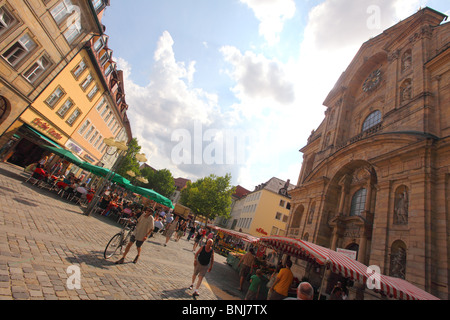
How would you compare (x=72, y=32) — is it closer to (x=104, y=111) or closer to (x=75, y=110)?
(x=75, y=110)

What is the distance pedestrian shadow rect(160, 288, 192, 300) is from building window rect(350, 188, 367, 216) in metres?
13.0

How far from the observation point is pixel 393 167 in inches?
445

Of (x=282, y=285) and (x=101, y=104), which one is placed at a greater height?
(x=101, y=104)

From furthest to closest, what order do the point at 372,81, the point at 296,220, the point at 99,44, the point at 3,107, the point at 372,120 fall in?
the point at 99,44, the point at 296,220, the point at 372,81, the point at 372,120, the point at 3,107

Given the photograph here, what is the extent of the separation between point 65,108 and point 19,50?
23.2 ft

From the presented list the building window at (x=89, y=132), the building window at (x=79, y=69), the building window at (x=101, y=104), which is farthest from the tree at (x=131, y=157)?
the building window at (x=79, y=69)

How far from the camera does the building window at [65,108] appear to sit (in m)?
20.3

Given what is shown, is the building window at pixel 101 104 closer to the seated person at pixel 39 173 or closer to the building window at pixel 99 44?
the building window at pixel 99 44

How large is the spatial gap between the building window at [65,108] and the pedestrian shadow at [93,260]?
64.4 feet

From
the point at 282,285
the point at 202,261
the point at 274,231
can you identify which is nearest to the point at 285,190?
the point at 274,231

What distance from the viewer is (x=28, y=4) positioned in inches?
520
